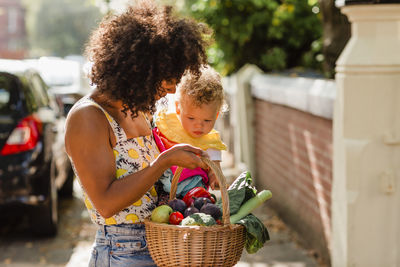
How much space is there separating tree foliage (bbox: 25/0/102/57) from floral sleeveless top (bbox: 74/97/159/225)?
6969 cm

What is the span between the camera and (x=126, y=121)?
237cm

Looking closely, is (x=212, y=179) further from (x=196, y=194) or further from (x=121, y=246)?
(x=121, y=246)

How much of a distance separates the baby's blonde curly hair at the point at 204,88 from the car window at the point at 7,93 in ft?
11.5

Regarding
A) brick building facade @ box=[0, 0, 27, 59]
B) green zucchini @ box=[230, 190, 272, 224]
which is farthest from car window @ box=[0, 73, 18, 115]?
brick building facade @ box=[0, 0, 27, 59]

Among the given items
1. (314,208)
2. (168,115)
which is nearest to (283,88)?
(314,208)

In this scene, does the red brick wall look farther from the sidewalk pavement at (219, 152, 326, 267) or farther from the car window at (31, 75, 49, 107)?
the car window at (31, 75, 49, 107)

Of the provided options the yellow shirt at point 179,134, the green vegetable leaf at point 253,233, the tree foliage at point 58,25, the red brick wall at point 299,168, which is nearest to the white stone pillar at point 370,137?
the red brick wall at point 299,168

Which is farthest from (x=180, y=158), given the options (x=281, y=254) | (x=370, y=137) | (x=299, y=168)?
(x=299, y=168)

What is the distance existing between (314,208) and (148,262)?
12.1 ft

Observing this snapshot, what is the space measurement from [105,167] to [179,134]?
84 cm

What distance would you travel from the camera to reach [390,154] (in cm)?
434

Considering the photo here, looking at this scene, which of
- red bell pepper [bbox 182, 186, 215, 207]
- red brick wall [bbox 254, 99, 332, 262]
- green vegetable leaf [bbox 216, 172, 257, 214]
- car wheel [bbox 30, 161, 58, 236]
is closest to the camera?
green vegetable leaf [bbox 216, 172, 257, 214]

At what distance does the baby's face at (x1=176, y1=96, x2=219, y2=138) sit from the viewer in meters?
2.84

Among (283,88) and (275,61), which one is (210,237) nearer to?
(283,88)
